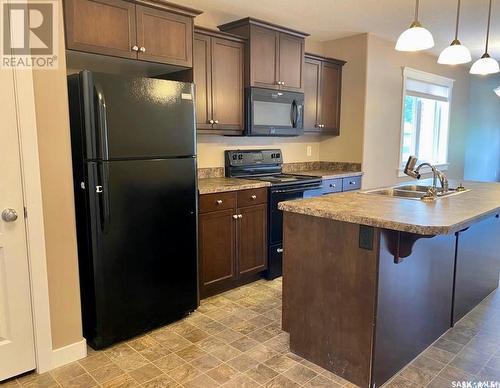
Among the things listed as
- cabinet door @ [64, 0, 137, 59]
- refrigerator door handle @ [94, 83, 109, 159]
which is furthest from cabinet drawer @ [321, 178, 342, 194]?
refrigerator door handle @ [94, 83, 109, 159]

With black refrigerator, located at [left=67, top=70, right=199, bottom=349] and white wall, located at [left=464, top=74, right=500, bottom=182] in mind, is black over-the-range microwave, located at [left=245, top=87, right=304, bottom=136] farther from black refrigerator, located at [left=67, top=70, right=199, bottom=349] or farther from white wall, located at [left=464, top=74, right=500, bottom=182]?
white wall, located at [left=464, top=74, right=500, bottom=182]

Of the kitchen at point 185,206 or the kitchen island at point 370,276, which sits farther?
the kitchen at point 185,206

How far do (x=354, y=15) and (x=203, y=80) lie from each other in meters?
1.67

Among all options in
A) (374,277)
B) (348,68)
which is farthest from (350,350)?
(348,68)

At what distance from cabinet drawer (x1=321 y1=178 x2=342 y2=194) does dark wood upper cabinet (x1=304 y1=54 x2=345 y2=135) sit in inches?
25.7

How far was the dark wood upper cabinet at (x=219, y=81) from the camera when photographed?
3.25 m

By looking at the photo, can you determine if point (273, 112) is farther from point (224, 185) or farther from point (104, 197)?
point (104, 197)

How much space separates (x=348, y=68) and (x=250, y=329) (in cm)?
329

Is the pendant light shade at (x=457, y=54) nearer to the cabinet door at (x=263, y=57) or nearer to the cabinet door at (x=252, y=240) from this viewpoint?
the cabinet door at (x=263, y=57)

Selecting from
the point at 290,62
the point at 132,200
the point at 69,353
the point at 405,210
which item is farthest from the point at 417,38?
the point at 69,353

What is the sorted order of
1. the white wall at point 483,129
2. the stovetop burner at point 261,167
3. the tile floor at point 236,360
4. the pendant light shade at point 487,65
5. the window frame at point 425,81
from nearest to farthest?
the tile floor at point 236,360
the pendant light shade at point 487,65
the stovetop burner at point 261,167
the window frame at point 425,81
the white wall at point 483,129

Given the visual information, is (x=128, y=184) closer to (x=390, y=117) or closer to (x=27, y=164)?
(x=27, y=164)

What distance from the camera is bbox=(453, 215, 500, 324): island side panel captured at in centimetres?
268

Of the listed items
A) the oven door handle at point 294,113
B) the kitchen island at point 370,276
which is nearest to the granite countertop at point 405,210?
the kitchen island at point 370,276
